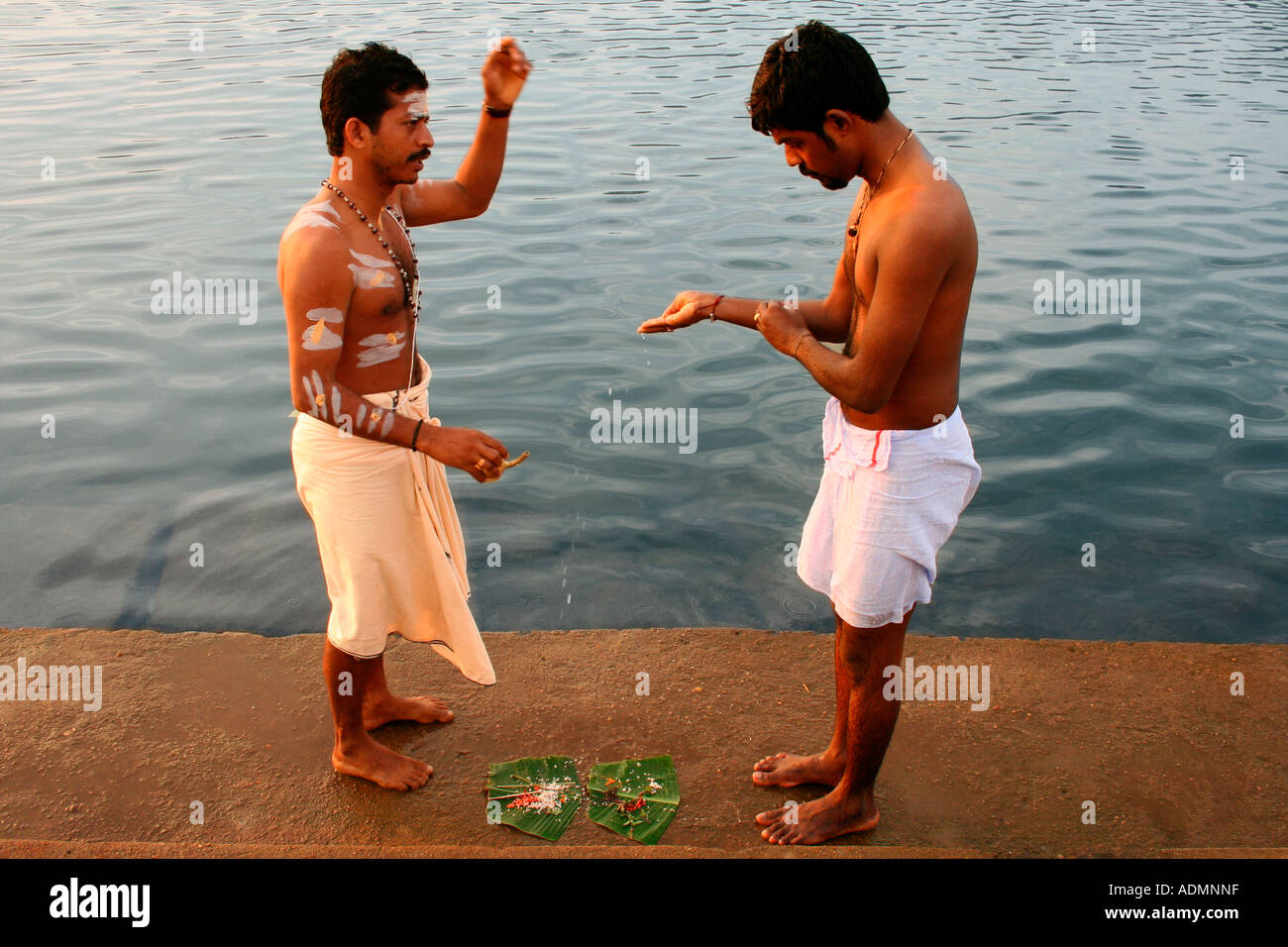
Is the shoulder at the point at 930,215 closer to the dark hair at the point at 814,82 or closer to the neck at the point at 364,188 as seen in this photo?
the dark hair at the point at 814,82

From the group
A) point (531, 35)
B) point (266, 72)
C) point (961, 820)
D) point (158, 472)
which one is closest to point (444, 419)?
point (158, 472)

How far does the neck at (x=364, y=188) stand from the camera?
3172mm

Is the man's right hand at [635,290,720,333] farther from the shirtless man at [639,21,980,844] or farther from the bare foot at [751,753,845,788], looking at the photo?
the bare foot at [751,753,845,788]

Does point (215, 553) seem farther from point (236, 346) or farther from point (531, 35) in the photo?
→ point (531, 35)

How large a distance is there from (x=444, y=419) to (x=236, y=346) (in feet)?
6.58

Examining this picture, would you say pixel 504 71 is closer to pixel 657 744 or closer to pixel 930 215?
pixel 930 215

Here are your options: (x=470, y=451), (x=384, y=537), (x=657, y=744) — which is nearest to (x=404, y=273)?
(x=470, y=451)

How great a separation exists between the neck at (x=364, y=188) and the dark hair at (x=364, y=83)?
0.11 meters

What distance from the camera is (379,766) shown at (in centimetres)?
346

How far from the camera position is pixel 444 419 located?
21.9 feet

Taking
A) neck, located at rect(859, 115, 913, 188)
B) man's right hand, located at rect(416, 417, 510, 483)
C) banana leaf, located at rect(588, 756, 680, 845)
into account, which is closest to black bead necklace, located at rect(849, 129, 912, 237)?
neck, located at rect(859, 115, 913, 188)

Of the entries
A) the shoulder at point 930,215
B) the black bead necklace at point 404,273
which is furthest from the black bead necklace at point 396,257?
the shoulder at point 930,215

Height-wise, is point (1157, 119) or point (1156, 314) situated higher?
point (1157, 119)

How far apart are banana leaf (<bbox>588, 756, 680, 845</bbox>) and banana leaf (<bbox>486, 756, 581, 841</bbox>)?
0.25 ft
